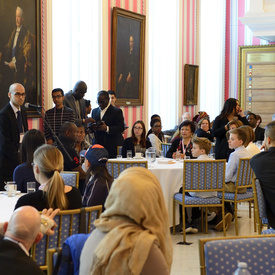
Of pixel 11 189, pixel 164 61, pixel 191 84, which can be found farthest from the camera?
pixel 191 84

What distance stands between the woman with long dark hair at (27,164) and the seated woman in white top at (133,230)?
9.53ft

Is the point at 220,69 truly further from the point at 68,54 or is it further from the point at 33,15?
the point at 33,15

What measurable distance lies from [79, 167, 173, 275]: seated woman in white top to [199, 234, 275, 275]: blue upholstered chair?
45cm

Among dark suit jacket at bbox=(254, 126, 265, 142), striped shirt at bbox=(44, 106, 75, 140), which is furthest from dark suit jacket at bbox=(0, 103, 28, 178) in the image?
dark suit jacket at bbox=(254, 126, 265, 142)

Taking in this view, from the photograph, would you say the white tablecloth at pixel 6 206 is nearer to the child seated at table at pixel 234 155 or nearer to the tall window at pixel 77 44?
the child seated at table at pixel 234 155

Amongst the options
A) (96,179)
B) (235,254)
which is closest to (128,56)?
(96,179)

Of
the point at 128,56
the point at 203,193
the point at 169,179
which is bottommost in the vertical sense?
the point at 203,193

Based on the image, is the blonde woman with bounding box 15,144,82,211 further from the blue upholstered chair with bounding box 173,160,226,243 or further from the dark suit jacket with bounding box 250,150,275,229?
the blue upholstered chair with bounding box 173,160,226,243

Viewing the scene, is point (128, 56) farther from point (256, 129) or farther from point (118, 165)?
point (118, 165)

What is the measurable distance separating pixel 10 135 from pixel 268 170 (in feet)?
11.3

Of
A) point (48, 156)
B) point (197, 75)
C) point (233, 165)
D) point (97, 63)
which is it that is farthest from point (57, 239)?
point (197, 75)

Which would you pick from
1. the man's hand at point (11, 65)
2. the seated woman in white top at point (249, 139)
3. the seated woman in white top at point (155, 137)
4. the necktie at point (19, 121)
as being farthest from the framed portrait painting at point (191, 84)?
the necktie at point (19, 121)

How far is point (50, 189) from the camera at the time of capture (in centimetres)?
365

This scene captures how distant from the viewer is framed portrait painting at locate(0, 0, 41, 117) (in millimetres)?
7816
